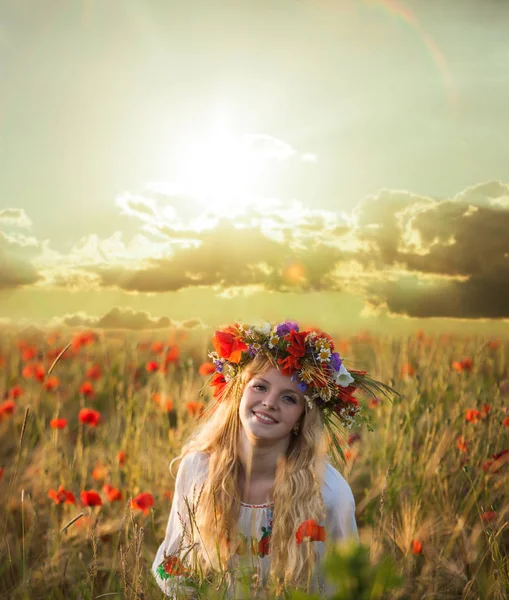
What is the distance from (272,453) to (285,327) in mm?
504

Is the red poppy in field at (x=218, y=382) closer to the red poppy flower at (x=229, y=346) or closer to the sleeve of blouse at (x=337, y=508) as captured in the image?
the red poppy flower at (x=229, y=346)

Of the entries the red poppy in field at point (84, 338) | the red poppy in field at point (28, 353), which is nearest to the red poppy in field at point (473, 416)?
the red poppy in field at point (84, 338)

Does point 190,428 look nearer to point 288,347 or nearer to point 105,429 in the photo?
point 105,429

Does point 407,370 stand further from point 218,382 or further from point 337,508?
point 337,508

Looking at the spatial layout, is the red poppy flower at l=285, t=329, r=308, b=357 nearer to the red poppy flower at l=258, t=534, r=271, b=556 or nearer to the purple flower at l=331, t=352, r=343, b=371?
the purple flower at l=331, t=352, r=343, b=371

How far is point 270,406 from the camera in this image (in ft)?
8.09

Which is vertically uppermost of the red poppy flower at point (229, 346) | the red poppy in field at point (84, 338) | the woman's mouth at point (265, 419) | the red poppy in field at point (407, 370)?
the red poppy flower at point (229, 346)

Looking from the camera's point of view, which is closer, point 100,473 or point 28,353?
point 100,473

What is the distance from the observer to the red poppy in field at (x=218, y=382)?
284cm

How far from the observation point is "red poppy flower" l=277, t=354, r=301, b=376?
2.50 metres

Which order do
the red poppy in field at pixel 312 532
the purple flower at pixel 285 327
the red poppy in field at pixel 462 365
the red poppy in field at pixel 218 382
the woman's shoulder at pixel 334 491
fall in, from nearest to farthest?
the red poppy in field at pixel 312 532, the woman's shoulder at pixel 334 491, the purple flower at pixel 285 327, the red poppy in field at pixel 218 382, the red poppy in field at pixel 462 365

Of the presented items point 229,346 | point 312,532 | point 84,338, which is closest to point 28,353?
point 84,338

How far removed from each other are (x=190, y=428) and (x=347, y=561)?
11.9ft

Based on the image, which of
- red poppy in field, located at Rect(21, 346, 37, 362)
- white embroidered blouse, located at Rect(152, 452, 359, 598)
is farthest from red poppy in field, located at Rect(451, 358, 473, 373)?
red poppy in field, located at Rect(21, 346, 37, 362)
